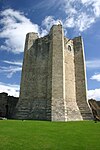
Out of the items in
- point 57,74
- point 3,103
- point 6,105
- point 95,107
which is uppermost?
point 57,74

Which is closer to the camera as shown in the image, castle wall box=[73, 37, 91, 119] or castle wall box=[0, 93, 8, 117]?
castle wall box=[73, 37, 91, 119]

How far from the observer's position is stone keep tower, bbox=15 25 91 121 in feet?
62.1

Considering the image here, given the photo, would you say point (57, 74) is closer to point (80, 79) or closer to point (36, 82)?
point (36, 82)

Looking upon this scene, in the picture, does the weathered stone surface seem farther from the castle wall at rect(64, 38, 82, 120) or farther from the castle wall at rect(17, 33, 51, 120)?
the castle wall at rect(17, 33, 51, 120)

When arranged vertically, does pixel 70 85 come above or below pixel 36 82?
below

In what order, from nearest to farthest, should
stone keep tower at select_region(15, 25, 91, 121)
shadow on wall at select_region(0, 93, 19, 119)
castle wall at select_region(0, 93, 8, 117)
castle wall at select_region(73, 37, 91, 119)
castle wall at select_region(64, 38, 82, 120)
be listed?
1. stone keep tower at select_region(15, 25, 91, 121)
2. castle wall at select_region(64, 38, 82, 120)
3. castle wall at select_region(73, 37, 91, 119)
4. castle wall at select_region(0, 93, 8, 117)
5. shadow on wall at select_region(0, 93, 19, 119)

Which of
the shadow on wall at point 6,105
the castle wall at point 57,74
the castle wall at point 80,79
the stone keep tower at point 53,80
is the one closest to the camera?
the castle wall at point 57,74

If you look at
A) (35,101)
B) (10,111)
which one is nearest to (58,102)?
(35,101)

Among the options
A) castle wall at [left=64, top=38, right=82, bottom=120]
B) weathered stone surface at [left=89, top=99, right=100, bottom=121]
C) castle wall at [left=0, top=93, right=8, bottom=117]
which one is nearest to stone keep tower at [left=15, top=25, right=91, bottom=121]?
castle wall at [left=64, top=38, right=82, bottom=120]

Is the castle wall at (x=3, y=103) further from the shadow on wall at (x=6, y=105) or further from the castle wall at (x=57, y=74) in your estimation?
the castle wall at (x=57, y=74)

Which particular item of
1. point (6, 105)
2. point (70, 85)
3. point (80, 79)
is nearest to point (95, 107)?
point (80, 79)

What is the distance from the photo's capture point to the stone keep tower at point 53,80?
18922 millimetres

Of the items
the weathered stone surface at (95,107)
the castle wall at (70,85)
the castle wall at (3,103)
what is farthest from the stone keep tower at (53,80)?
the castle wall at (3,103)

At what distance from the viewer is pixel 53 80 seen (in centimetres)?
1953
